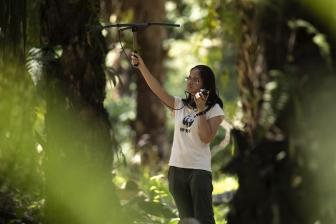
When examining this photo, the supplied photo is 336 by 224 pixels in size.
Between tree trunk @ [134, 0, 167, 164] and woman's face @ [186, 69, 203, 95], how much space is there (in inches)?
331

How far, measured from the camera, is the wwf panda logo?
6211mm

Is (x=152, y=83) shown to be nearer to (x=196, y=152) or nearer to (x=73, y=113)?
(x=196, y=152)

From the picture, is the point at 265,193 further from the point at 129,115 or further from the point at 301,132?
the point at 129,115

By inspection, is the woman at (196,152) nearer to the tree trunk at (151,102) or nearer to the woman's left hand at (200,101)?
the woman's left hand at (200,101)

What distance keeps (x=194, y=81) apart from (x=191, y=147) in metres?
0.52

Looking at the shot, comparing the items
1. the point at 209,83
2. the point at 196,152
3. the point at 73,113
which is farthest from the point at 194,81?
the point at 73,113

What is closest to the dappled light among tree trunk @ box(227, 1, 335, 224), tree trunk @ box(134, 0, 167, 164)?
tree trunk @ box(227, 1, 335, 224)

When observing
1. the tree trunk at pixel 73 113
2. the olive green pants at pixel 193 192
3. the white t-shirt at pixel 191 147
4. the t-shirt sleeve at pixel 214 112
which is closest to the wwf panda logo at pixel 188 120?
the white t-shirt at pixel 191 147

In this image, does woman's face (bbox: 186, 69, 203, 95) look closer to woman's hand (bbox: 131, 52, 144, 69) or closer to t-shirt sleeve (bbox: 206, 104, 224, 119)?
t-shirt sleeve (bbox: 206, 104, 224, 119)

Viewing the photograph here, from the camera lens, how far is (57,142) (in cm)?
727

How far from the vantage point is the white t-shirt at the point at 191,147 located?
20.2 ft

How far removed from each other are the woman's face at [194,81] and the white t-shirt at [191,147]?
0.19m

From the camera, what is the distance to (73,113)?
723cm

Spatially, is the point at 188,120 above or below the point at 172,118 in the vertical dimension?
above
